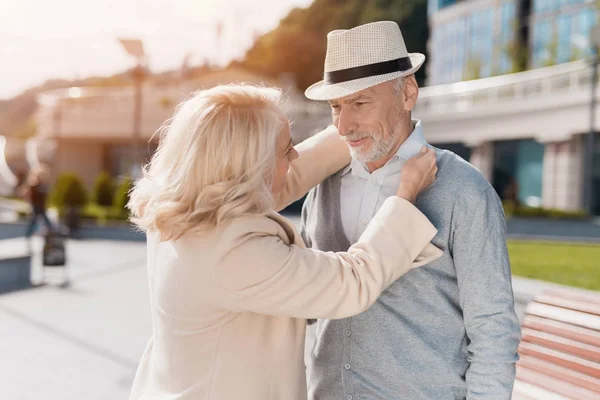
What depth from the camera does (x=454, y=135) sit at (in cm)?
3581

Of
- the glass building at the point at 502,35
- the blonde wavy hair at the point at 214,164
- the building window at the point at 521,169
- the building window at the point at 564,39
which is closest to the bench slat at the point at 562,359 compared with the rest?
the blonde wavy hair at the point at 214,164

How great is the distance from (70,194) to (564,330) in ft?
81.3

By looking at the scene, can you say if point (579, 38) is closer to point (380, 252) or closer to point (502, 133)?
point (502, 133)

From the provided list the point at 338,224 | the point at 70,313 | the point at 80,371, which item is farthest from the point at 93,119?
the point at 338,224

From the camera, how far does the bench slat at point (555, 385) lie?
342cm

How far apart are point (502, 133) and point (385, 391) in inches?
1288

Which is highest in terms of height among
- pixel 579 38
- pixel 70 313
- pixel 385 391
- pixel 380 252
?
pixel 579 38

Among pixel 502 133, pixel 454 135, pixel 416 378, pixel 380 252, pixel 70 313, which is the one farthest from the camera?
pixel 454 135

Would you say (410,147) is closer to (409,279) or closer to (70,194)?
(409,279)

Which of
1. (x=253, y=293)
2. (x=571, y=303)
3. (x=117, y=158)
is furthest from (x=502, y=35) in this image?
(x=253, y=293)

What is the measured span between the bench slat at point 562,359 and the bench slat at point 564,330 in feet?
0.33

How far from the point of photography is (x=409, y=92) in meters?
2.73

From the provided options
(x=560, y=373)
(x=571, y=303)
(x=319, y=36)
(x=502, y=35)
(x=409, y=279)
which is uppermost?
(x=319, y=36)

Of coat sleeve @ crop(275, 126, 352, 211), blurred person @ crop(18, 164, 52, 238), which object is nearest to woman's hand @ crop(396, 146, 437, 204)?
coat sleeve @ crop(275, 126, 352, 211)
